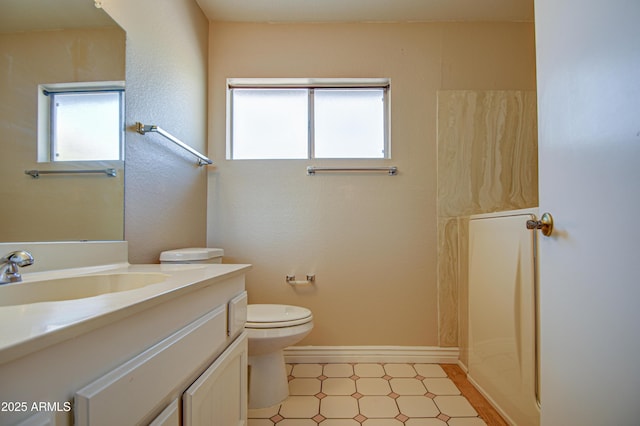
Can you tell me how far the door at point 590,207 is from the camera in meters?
0.59

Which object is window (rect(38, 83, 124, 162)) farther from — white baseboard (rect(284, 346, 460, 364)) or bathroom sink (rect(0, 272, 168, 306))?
white baseboard (rect(284, 346, 460, 364))

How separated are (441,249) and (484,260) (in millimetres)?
434

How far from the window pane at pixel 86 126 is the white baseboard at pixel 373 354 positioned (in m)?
1.57

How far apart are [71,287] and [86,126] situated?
57cm

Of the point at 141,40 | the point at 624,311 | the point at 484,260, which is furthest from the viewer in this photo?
the point at 484,260

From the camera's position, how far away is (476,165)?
1978 mm

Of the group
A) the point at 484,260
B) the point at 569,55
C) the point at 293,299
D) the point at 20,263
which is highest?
the point at 569,55

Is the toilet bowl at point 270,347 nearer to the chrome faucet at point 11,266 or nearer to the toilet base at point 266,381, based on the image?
the toilet base at point 266,381

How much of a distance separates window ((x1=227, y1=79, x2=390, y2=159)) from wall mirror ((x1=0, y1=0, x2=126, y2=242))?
39.5 inches

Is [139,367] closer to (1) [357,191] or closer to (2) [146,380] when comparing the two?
(2) [146,380]

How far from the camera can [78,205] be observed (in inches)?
38.9

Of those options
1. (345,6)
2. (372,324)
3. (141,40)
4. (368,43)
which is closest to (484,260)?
(372,324)

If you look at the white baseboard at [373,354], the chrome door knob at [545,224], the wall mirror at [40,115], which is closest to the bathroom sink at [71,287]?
the wall mirror at [40,115]

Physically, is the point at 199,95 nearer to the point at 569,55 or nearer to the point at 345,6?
the point at 345,6
